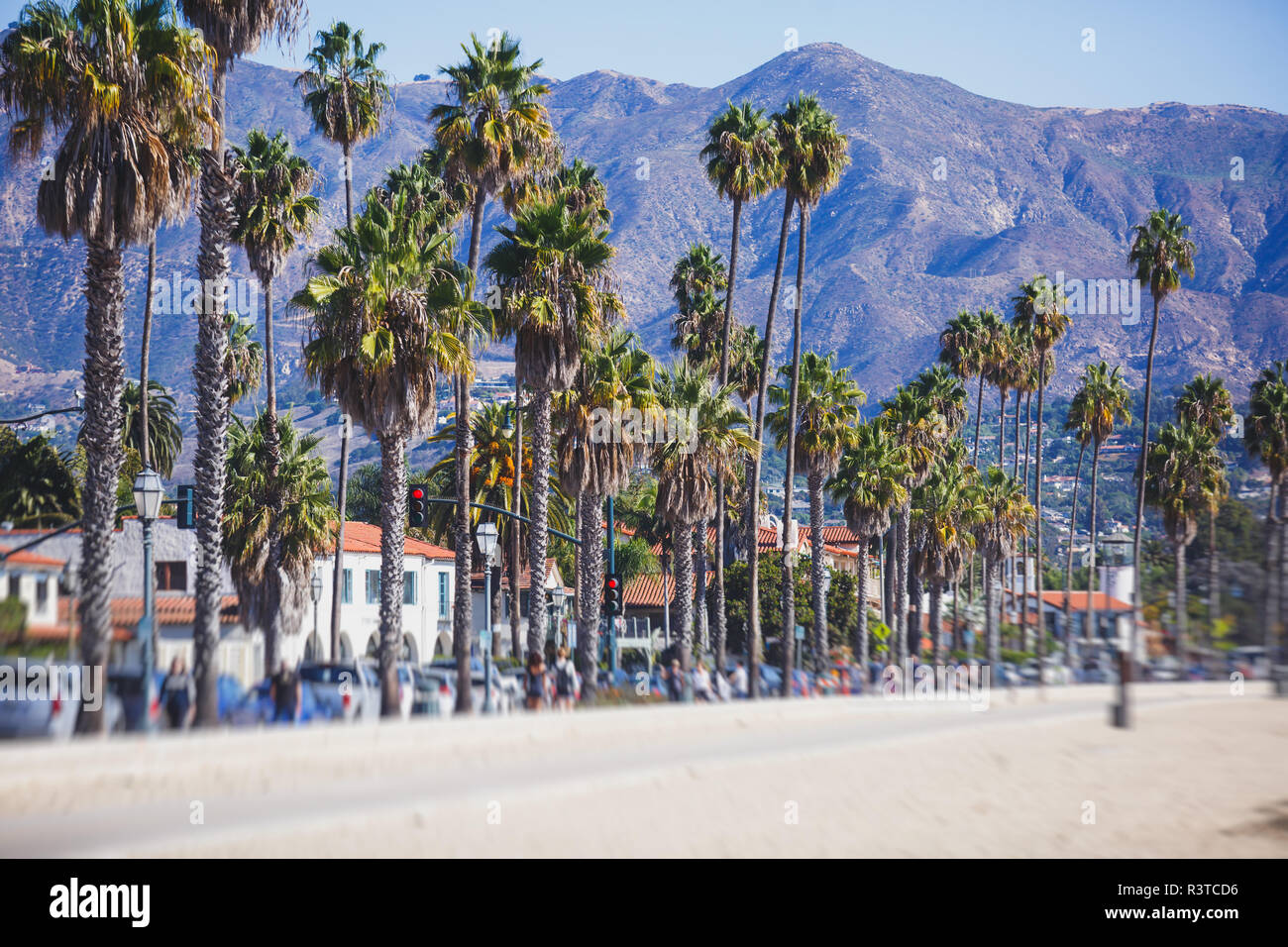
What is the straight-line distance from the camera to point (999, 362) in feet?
242

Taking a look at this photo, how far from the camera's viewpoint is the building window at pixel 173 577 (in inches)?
1930

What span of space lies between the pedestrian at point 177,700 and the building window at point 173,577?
31.3m

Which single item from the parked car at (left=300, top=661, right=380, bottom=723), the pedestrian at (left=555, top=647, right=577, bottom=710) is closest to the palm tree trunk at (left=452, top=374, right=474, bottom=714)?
the parked car at (left=300, top=661, right=380, bottom=723)

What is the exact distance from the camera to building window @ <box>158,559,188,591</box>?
161 ft

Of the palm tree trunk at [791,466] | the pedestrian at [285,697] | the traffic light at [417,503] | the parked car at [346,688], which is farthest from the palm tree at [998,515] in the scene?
the pedestrian at [285,697]

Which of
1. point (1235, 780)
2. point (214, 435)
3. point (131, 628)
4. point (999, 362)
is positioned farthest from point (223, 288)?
point (999, 362)

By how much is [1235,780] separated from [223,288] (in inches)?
784

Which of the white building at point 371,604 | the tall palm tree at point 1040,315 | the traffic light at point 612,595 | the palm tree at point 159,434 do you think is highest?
the tall palm tree at point 1040,315

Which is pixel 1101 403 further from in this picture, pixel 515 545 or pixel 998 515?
pixel 515 545

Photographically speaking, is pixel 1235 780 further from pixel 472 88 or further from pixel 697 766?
pixel 472 88

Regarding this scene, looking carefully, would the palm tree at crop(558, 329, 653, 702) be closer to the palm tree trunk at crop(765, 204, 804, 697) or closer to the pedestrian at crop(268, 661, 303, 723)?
the palm tree trunk at crop(765, 204, 804, 697)

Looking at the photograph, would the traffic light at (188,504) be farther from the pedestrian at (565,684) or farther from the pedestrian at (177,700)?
the pedestrian at (565,684)

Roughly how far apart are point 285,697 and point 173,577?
105ft

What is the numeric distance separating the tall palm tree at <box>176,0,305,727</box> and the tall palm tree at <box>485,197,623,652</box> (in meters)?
9.49
